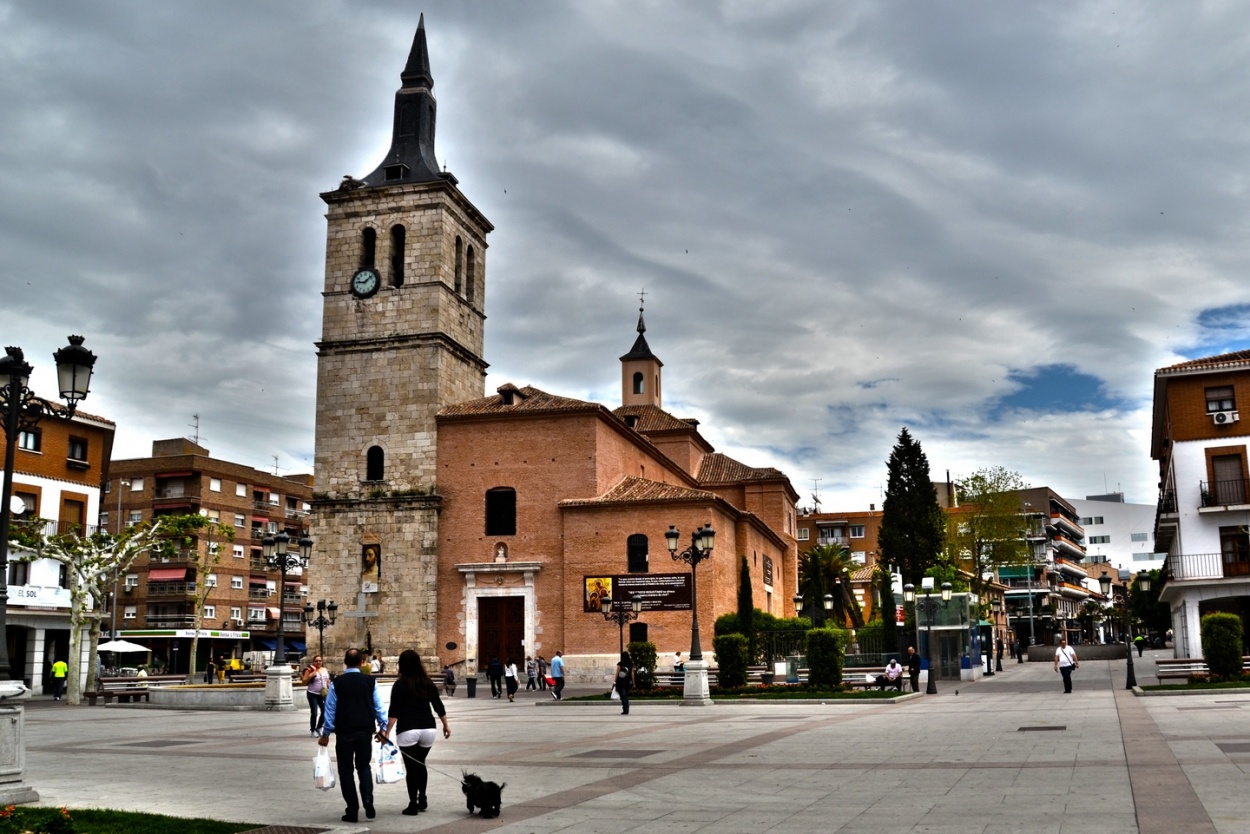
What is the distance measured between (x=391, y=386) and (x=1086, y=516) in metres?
100

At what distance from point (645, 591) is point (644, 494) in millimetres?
3899

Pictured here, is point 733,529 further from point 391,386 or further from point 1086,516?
point 1086,516

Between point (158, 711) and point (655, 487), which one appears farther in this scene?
point (655, 487)

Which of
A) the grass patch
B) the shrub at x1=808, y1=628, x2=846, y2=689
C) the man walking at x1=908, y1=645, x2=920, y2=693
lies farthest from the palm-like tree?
the grass patch

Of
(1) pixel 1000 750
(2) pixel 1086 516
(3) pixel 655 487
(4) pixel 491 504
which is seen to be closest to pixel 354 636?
(4) pixel 491 504

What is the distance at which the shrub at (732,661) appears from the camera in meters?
28.8

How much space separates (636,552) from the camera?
4125 centimetres

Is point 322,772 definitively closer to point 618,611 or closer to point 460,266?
point 618,611

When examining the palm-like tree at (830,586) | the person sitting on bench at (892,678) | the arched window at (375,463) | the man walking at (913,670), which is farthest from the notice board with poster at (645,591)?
the person sitting on bench at (892,678)

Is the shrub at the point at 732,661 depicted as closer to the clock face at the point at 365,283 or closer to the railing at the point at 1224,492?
the railing at the point at 1224,492

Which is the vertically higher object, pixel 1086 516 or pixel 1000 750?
pixel 1086 516

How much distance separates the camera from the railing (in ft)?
121

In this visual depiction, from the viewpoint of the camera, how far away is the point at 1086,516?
123m

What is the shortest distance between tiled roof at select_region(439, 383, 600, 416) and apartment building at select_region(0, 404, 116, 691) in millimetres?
13251
